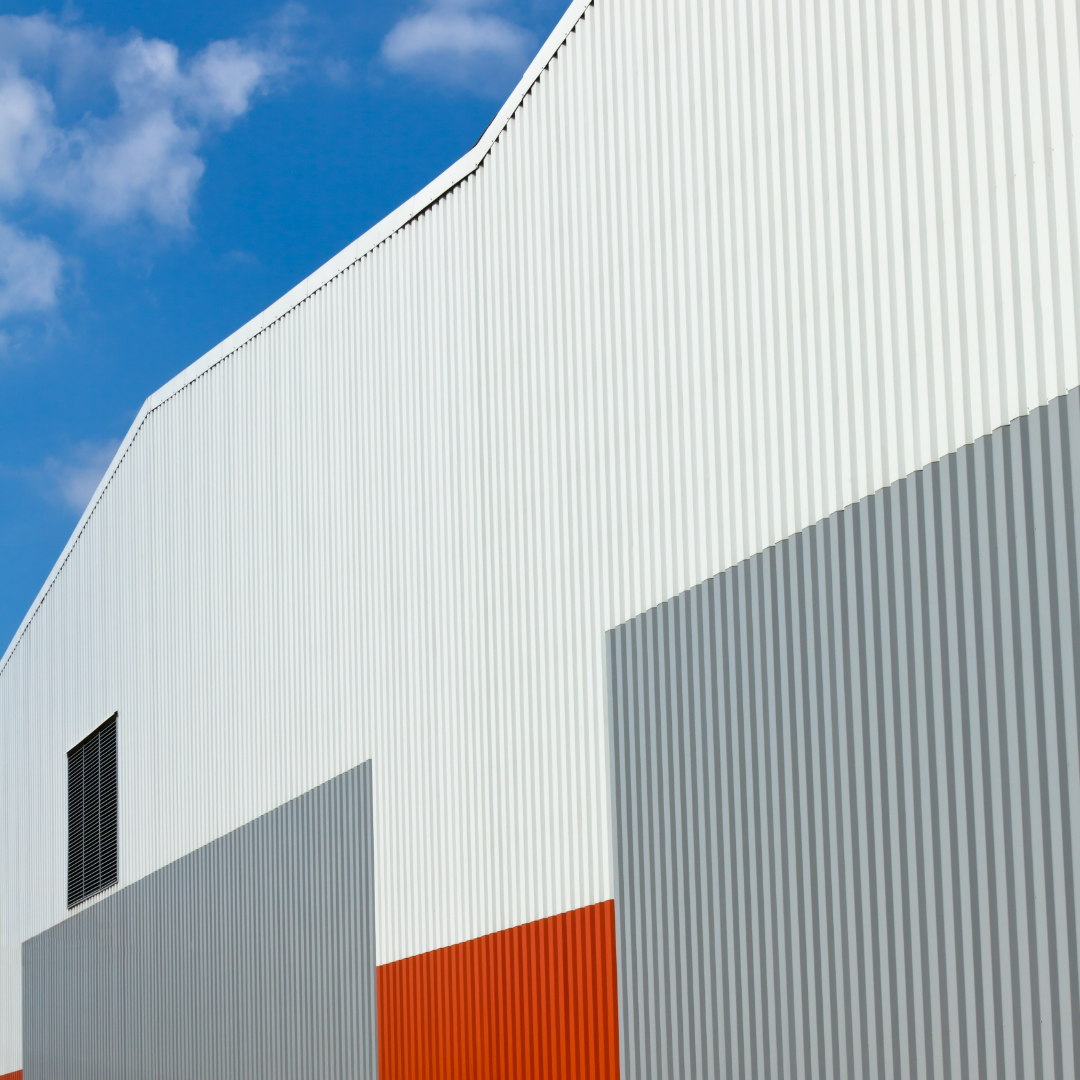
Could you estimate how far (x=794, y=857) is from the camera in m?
9.37

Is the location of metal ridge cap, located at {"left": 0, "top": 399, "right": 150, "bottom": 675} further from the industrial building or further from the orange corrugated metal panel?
the orange corrugated metal panel

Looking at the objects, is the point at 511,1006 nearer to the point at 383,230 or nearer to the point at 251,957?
the point at 251,957

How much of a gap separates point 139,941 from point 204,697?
190 inches

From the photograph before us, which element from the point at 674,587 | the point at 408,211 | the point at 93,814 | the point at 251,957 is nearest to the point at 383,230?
the point at 408,211

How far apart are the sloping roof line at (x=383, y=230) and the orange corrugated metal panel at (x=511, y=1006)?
315 inches

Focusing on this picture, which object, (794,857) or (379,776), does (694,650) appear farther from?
(379,776)

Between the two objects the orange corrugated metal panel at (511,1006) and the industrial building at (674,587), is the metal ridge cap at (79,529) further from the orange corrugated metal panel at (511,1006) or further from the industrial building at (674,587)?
the orange corrugated metal panel at (511,1006)

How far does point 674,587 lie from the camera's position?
428 inches

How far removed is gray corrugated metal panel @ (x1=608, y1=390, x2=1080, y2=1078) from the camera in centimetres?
791

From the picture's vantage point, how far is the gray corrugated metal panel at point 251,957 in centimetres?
1491

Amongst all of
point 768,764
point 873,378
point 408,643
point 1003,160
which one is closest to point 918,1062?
point 768,764

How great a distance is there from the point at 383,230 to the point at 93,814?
13985mm

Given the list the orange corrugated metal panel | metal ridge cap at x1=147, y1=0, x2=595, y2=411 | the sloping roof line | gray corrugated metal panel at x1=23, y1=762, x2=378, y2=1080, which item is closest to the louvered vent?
gray corrugated metal panel at x1=23, y1=762, x2=378, y2=1080

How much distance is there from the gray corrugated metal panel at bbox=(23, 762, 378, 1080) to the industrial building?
9 cm
